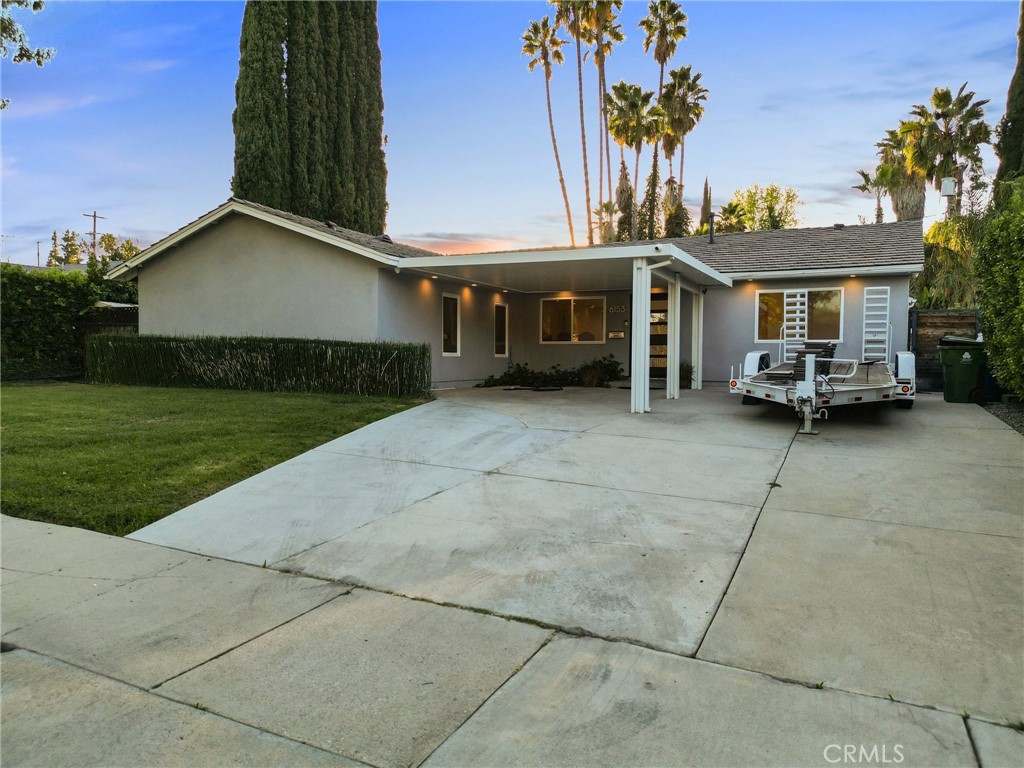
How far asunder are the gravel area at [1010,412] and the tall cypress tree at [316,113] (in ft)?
77.5

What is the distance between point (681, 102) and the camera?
34.6 metres

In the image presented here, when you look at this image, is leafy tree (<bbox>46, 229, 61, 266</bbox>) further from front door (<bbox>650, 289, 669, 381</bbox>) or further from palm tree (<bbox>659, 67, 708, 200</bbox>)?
front door (<bbox>650, 289, 669, 381</bbox>)

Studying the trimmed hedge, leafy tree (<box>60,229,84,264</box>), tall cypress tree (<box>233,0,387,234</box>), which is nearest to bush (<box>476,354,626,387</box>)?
the trimmed hedge

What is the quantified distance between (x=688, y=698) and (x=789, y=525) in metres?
2.63

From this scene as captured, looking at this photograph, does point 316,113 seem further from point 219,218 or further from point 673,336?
point 673,336

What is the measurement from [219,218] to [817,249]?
A: 13804 millimetres

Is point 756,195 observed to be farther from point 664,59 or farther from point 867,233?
point 867,233

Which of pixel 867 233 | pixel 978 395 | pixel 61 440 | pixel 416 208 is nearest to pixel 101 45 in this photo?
pixel 61 440

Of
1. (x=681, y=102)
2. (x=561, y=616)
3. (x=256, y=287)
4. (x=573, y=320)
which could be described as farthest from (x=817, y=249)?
(x=681, y=102)

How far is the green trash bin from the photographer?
11.3m

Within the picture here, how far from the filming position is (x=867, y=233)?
16.1 meters

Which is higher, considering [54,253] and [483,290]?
[54,253]

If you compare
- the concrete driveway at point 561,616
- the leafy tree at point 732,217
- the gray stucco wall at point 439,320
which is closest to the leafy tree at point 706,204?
the leafy tree at point 732,217

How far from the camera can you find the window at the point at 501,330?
17.2m
